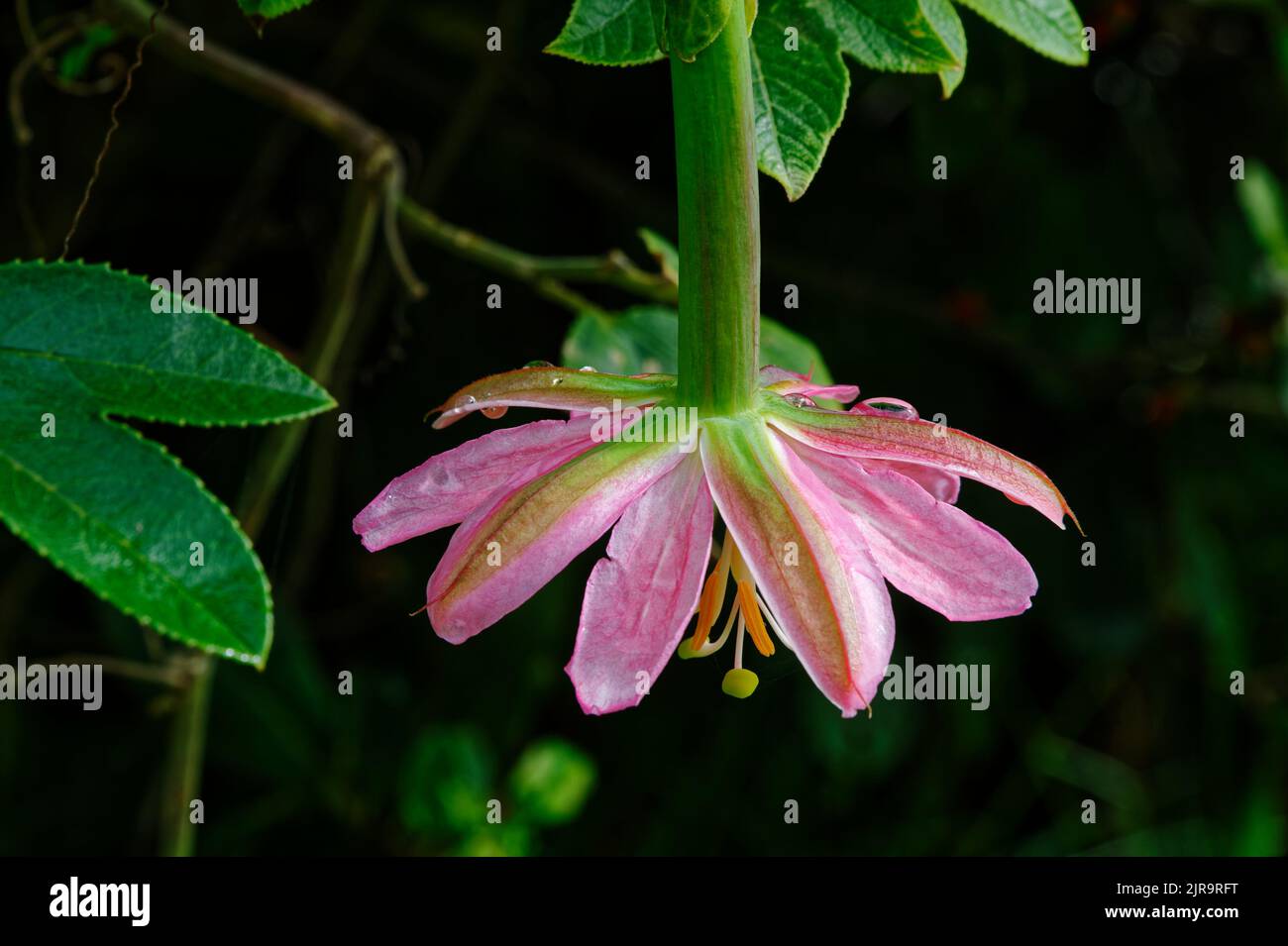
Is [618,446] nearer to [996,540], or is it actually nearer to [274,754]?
[996,540]

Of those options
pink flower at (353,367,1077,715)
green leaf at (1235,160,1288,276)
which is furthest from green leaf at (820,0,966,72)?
green leaf at (1235,160,1288,276)

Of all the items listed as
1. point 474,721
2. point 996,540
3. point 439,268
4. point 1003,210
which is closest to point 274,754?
point 474,721

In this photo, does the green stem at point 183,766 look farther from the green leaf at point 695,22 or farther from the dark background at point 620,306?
the green leaf at point 695,22

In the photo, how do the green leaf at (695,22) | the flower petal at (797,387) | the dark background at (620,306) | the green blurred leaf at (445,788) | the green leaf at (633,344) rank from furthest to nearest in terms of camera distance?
the green blurred leaf at (445,788) → the dark background at (620,306) → the green leaf at (633,344) → the flower petal at (797,387) → the green leaf at (695,22)

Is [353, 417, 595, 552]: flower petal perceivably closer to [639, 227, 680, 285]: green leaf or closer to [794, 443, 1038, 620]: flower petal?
[794, 443, 1038, 620]: flower petal

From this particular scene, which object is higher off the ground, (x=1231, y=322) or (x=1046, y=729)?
(x=1231, y=322)

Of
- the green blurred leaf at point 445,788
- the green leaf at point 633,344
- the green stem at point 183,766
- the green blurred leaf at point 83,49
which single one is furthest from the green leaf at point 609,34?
the green blurred leaf at point 445,788
